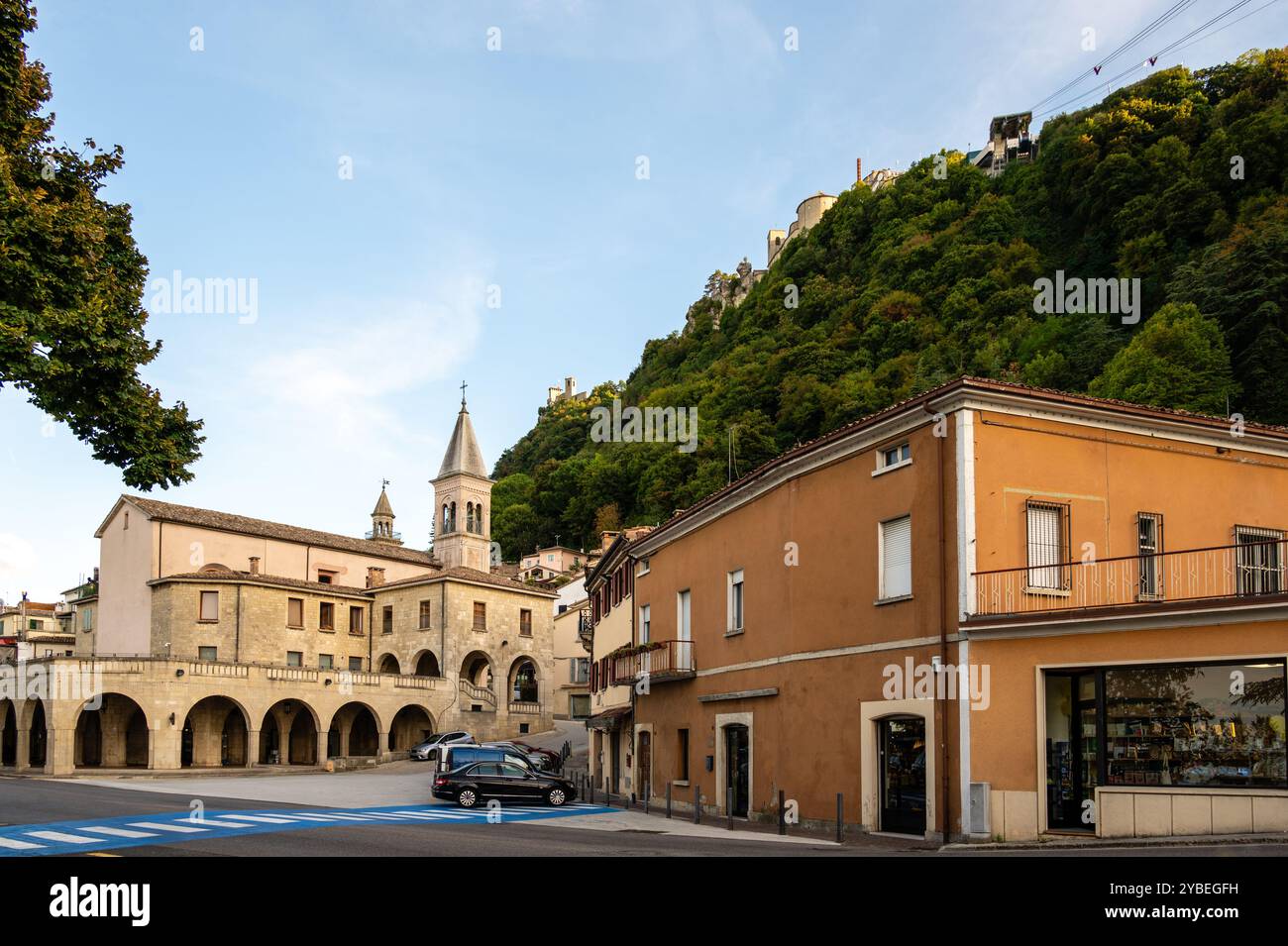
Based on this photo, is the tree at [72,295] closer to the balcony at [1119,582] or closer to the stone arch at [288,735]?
the balcony at [1119,582]

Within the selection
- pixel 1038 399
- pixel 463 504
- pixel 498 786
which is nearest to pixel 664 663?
pixel 498 786

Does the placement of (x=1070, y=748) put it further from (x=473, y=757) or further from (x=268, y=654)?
(x=268, y=654)

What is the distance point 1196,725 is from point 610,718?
23.0 metres

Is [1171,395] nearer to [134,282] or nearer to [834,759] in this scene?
[834,759]

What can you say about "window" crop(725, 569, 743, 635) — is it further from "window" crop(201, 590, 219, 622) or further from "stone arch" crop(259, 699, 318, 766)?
→ "window" crop(201, 590, 219, 622)

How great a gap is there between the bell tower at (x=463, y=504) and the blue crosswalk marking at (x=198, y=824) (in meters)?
49.1

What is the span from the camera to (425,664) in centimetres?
6481

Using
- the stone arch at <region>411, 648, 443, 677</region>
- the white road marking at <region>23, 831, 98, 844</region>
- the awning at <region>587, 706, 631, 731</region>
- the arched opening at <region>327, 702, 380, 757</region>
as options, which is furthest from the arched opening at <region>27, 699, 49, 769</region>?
the white road marking at <region>23, 831, 98, 844</region>

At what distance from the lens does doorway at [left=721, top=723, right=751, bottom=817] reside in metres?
25.3

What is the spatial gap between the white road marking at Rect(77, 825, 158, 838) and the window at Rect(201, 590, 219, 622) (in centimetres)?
4153

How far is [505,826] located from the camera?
2108 cm

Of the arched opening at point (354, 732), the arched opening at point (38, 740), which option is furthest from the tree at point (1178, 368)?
the arched opening at point (38, 740)

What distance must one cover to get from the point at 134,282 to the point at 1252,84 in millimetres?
75105
